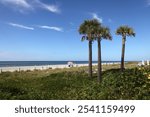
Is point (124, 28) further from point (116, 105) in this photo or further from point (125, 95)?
point (116, 105)

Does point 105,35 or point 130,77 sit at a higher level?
point 105,35

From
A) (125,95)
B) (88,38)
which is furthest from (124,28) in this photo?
(125,95)

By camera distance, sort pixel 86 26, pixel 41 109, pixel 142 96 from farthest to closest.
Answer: pixel 86 26 < pixel 142 96 < pixel 41 109

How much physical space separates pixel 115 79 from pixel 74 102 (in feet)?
54.5

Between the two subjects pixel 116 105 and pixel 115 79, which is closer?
pixel 116 105

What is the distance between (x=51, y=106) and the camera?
9.81 meters

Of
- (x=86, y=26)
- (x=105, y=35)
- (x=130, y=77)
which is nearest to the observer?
(x=130, y=77)

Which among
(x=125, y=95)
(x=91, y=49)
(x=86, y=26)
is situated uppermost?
(x=86, y=26)

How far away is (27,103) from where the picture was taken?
1025 cm

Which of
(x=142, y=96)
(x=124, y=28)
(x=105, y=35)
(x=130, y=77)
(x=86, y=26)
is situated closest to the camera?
(x=142, y=96)

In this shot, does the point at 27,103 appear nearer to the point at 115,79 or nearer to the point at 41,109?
the point at 41,109

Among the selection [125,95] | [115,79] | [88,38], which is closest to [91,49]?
[88,38]

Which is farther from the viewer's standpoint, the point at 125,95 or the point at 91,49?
the point at 91,49

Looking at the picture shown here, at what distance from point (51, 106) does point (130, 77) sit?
1622 centimetres
